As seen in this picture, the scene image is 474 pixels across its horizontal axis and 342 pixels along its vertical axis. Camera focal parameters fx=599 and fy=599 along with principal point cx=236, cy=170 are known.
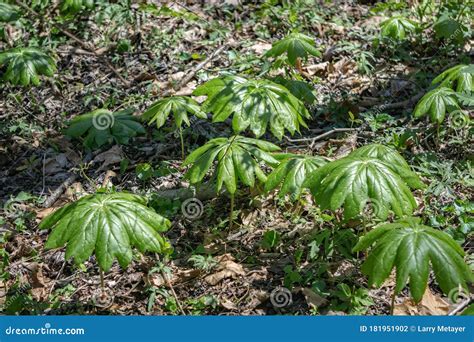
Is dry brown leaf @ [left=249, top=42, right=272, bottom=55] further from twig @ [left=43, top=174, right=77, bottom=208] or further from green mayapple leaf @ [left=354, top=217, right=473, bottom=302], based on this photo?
green mayapple leaf @ [left=354, top=217, right=473, bottom=302]

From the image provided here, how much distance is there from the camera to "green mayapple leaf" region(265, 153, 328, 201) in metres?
3.12

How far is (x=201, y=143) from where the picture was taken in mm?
4504

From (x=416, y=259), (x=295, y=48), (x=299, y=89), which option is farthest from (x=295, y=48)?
(x=416, y=259)

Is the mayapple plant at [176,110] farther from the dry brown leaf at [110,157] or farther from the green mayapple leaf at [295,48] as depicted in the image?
the green mayapple leaf at [295,48]

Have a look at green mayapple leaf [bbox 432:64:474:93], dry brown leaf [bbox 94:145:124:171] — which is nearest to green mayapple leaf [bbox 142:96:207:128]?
dry brown leaf [bbox 94:145:124:171]

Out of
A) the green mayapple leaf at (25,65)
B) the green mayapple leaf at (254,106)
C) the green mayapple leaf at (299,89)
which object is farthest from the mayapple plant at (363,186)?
the green mayapple leaf at (25,65)

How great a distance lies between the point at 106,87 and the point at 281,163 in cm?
238

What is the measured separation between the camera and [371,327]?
8.90ft

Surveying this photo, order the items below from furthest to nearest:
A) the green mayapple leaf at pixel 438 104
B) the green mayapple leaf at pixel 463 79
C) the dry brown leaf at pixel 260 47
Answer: the dry brown leaf at pixel 260 47
the green mayapple leaf at pixel 463 79
the green mayapple leaf at pixel 438 104

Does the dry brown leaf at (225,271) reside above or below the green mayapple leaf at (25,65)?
below

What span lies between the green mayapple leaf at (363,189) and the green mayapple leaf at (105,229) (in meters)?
0.83

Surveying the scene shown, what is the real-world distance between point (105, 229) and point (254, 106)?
1.27 m

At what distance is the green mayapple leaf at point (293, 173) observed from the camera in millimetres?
3123

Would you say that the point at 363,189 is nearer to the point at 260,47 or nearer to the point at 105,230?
the point at 105,230
